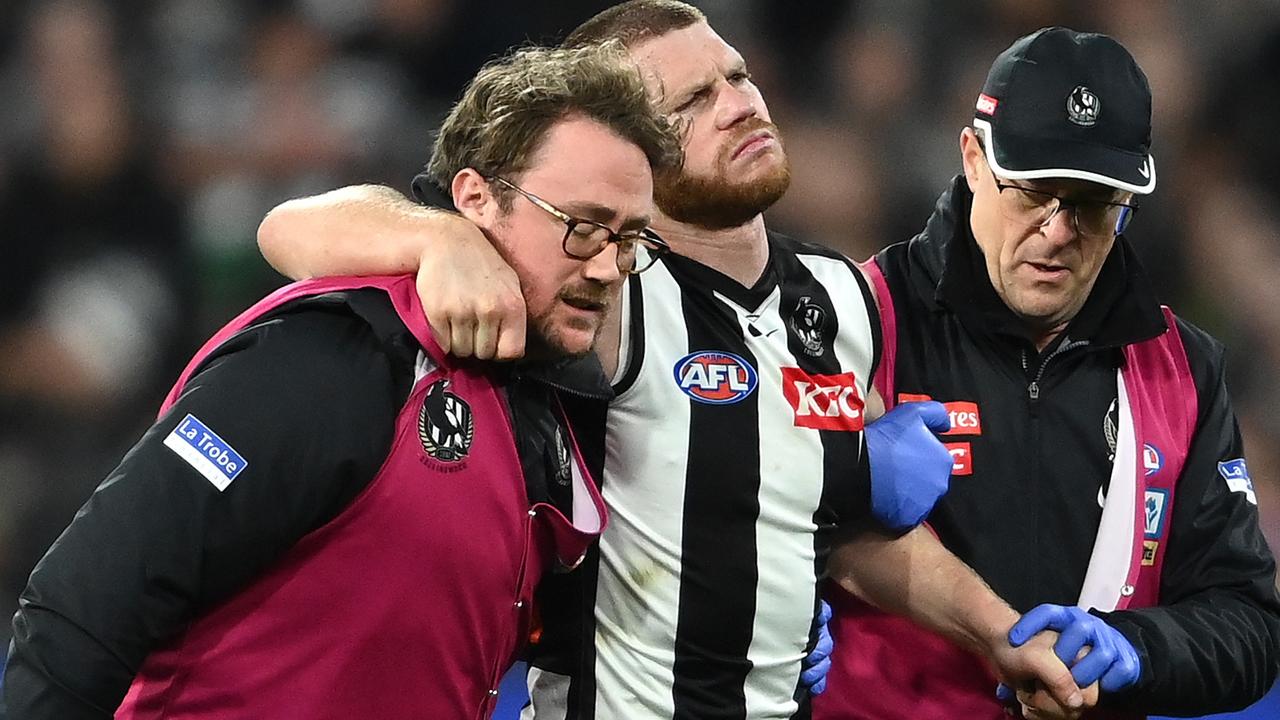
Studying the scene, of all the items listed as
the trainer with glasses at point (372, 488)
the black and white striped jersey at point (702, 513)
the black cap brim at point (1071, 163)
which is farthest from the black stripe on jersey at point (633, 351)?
the black cap brim at point (1071, 163)

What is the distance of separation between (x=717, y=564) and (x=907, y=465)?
1.10 ft

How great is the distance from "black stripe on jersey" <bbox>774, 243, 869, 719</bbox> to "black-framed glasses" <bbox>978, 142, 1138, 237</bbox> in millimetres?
330

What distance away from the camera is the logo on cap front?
260cm

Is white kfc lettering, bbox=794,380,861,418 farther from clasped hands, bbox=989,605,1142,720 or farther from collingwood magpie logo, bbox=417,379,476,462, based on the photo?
collingwood magpie logo, bbox=417,379,476,462

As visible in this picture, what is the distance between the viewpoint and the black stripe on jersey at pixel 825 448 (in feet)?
8.27

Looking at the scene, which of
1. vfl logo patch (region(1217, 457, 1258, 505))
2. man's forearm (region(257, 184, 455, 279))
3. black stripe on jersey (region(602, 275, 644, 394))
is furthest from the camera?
vfl logo patch (region(1217, 457, 1258, 505))

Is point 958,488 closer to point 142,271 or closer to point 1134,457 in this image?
point 1134,457

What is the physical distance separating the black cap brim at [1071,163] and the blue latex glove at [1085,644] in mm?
662

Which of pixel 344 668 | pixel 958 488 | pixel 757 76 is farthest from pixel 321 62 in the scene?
pixel 344 668

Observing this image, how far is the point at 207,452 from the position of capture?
1850 millimetres

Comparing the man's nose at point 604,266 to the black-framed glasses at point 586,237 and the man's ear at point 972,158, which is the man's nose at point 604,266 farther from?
the man's ear at point 972,158

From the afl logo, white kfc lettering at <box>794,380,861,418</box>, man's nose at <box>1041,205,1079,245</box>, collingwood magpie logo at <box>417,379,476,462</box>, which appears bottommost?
white kfc lettering at <box>794,380,861,418</box>

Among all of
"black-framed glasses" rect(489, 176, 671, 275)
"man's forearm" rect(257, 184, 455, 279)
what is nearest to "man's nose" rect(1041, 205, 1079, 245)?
"black-framed glasses" rect(489, 176, 671, 275)

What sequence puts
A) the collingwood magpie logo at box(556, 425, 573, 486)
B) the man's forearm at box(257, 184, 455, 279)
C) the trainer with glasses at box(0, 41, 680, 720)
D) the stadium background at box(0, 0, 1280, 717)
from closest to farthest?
the trainer with glasses at box(0, 41, 680, 720) → the man's forearm at box(257, 184, 455, 279) → the collingwood magpie logo at box(556, 425, 573, 486) → the stadium background at box(0, 0, 1280, 717)
